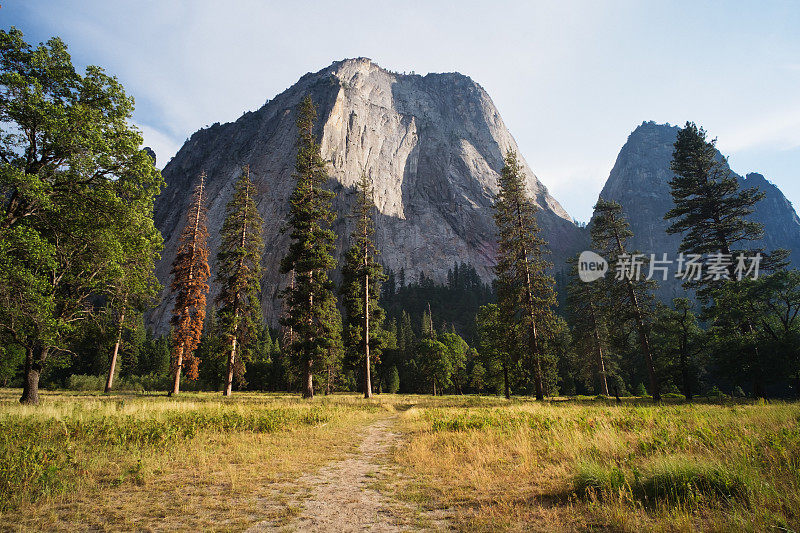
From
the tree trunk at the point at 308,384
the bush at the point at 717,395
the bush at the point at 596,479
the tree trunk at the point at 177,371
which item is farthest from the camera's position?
the tree trunk at the point at 177,371

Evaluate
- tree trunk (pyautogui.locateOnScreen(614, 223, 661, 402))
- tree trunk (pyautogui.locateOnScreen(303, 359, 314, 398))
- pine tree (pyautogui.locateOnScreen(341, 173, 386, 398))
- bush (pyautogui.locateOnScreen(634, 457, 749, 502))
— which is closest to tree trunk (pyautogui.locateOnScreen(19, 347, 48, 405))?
tree trunk (pyautogui.locateOnScreen(303, 359, 314, 398))

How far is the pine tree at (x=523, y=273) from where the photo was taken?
2322 centimetres

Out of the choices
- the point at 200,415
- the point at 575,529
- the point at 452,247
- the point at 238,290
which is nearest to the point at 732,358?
the point at 575,529

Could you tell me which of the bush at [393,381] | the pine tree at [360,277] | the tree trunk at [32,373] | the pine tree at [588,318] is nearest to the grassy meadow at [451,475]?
the tree trunk at [32,373]

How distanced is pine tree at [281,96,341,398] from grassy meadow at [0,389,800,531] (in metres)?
12.6

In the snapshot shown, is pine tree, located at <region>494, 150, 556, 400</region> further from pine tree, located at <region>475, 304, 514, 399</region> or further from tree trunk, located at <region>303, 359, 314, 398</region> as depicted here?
tree trunk, located at <region>303, 359, 314, 398</region>

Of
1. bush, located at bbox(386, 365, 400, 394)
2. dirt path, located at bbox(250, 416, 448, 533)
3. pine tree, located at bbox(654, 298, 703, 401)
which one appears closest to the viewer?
dirt path, located at bbox(250, 416, 448, 533)

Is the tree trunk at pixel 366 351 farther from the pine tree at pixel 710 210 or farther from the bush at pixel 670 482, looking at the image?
the pine tree at pixel 710 210

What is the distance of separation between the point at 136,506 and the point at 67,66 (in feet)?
56.8

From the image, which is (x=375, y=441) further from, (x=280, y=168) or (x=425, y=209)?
(x=425, y=209)

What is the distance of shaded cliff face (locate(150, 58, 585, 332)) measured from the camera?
412ft

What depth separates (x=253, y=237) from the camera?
2888 centimetres

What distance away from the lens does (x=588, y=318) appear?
33.7 metres

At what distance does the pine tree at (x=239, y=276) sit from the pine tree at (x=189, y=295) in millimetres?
1997
